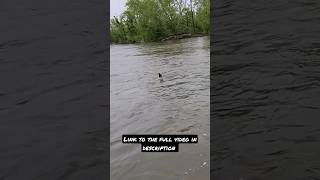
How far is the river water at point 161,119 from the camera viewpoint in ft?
14.6

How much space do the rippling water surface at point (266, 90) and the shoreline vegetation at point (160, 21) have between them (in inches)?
839

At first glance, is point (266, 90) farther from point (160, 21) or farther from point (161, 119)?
point (160, 21)

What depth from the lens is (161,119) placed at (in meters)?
6.11

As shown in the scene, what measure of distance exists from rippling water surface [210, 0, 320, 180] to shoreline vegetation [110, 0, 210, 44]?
21319 millimetres

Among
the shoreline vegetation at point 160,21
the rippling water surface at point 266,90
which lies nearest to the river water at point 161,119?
the rippling water surface at point 266,90

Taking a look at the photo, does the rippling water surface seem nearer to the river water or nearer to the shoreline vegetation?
the river water

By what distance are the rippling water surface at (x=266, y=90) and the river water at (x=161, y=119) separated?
13.6 inches

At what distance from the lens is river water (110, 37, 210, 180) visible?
4.45m

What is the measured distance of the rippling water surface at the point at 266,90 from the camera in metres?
4.40

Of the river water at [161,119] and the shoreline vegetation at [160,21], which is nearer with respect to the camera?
the river water at [161,119]

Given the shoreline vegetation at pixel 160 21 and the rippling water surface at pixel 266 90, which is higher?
the shoreline vegetation at pixel 160 21

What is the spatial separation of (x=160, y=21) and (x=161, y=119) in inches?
943

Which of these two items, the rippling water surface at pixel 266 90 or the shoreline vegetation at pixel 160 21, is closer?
the rippling water surface at pixel 266 90

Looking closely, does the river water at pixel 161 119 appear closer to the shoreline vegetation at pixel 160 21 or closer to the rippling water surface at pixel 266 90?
the rippling water surface at pixel 266 90
